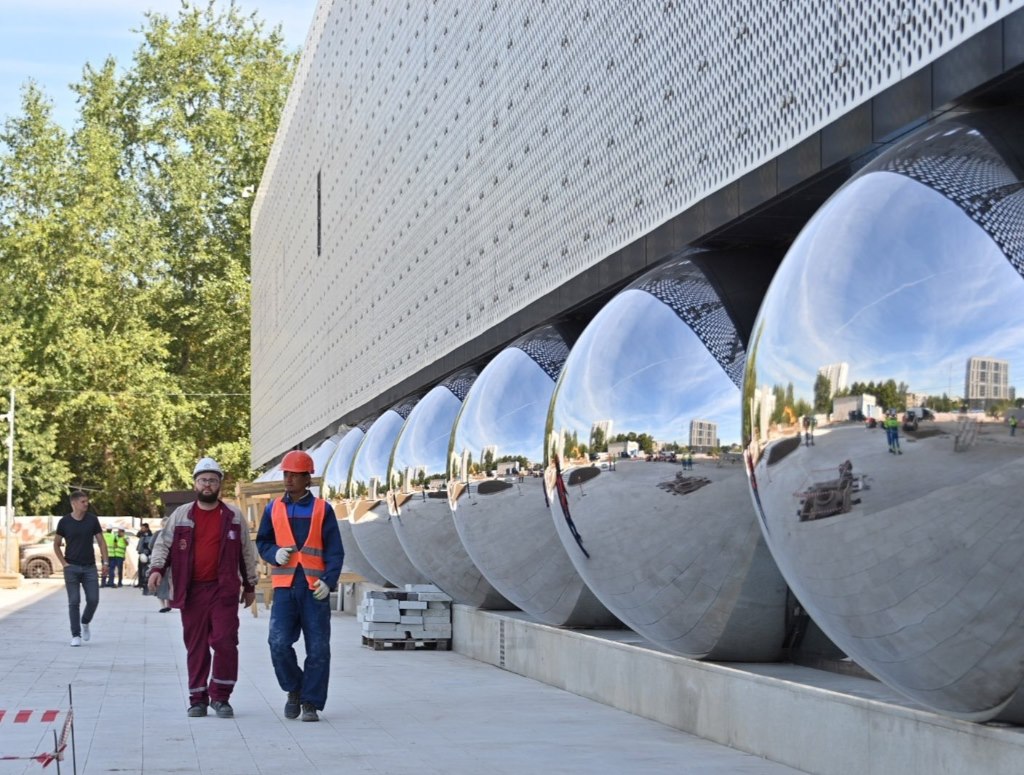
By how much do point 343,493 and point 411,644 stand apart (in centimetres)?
679

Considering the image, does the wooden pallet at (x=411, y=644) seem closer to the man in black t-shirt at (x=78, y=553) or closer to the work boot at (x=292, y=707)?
the man in black t-shirt at (x=78, y=553)

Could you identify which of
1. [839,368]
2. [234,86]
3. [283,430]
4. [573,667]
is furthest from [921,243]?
[234,86]

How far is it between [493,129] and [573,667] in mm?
8513

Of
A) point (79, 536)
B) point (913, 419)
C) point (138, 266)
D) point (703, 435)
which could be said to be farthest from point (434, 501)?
point (138, 266)

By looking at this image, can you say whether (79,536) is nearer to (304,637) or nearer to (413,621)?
(413,621)

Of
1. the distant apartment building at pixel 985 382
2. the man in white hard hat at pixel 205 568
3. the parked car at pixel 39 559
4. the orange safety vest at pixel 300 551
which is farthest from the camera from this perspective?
the parked car at pixel 39 559

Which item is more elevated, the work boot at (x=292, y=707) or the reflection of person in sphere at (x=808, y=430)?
the reflection of person in sphere at (x=808, y=430)

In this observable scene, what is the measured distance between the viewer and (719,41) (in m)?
11.8

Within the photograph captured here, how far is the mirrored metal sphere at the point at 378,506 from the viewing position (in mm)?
22312

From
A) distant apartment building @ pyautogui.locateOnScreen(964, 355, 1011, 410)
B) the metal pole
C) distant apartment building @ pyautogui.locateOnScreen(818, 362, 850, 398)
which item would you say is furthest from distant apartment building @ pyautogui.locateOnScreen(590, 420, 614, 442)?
the metal pole

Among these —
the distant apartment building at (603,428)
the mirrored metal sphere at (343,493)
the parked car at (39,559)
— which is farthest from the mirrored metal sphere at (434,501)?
the parked car at (39,559)

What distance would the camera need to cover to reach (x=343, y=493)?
2544 centimetres

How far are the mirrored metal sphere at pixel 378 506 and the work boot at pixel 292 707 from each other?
9274mm

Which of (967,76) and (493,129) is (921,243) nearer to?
(967,76)
